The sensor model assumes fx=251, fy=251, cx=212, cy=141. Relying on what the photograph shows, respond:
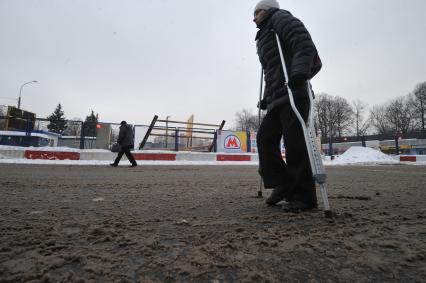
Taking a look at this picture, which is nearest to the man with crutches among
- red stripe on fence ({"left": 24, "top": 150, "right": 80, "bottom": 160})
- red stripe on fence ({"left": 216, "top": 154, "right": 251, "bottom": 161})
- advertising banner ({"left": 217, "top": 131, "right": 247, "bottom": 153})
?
red stripe on fence ({"left": 24, "top": 150, "right": 80, "bottom": 160})

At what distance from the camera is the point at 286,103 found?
1941 mm

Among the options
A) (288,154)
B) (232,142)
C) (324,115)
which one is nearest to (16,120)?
(232,142)

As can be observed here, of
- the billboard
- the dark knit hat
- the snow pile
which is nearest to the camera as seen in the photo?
the dark knit hat

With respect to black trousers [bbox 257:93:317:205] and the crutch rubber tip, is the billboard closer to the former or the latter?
black trousers [bbox 257:93:317:205]

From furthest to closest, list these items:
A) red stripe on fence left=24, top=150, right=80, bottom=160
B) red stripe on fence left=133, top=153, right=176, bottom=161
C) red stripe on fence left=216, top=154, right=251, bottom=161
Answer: red stripe on fence left=216, top=154, right=251, bottom=161
red stripe on fence left=133, top=153, right=176, bottom=161
red stripe on fence left=24, top=150, right=80, bottom=160

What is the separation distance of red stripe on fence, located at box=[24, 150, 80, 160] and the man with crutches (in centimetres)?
1167

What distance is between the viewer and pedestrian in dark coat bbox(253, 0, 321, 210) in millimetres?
1803

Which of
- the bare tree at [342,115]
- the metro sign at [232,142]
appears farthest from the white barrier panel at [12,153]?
the bare tree at [342,115]

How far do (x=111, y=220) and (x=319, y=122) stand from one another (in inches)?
2752

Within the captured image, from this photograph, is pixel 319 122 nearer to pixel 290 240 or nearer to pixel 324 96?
pixel 324 96

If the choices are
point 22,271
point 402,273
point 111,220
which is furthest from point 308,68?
point 22,271

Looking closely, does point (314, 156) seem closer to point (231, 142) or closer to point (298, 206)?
point (298, 206)

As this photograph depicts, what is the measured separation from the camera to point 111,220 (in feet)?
4.57

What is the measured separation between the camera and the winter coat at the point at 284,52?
1.79 meters
